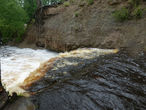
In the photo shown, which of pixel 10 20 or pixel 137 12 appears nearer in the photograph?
pixel 137 12

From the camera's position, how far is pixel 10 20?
13.0m

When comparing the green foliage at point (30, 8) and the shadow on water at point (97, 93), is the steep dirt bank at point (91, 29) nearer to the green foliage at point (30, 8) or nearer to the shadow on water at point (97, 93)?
the shadow on water at point (97, 93)

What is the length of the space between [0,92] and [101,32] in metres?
7.26

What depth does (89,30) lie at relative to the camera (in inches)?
335

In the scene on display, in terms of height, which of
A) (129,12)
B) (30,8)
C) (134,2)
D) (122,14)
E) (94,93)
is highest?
(30,8)

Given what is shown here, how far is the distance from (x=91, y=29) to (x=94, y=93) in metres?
6.63

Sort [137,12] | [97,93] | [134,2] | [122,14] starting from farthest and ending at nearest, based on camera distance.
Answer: [134,2] < [122,14] < [137,12] < [97,93]

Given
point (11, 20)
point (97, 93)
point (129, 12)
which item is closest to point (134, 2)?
point (129, 12)

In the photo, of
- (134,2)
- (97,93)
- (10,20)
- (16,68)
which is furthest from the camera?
(10,20)

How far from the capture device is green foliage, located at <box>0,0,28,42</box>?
12.0 m

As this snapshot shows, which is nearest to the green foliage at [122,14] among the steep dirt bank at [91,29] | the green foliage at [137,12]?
the steep dirt bank at [91,29]

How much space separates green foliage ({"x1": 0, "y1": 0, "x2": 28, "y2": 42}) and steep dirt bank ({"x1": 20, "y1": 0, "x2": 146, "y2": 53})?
12.0ft

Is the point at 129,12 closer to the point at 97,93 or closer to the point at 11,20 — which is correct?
the point at 97,93

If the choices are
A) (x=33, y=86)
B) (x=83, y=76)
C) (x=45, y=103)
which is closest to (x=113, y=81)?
(x=83, y=76)
